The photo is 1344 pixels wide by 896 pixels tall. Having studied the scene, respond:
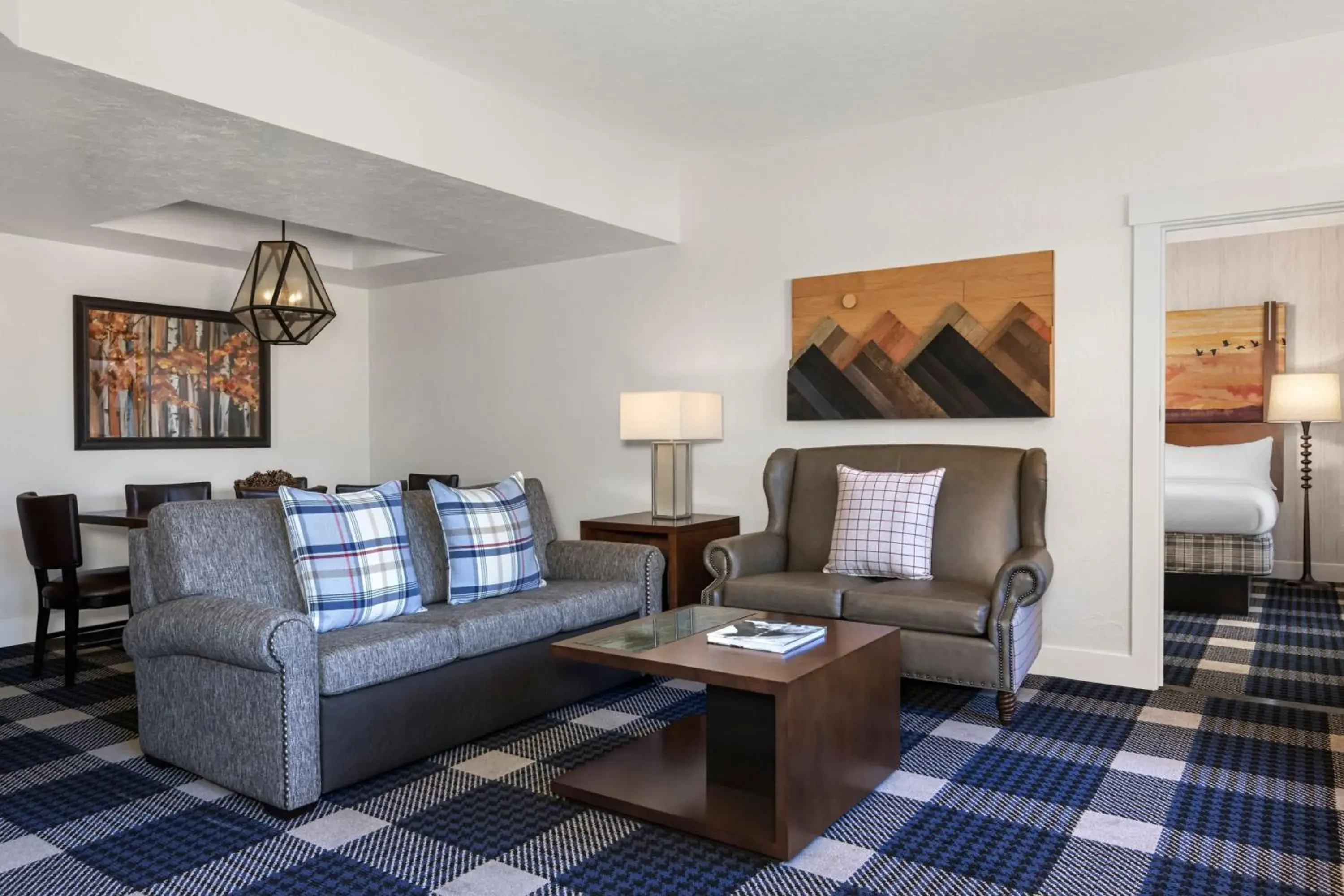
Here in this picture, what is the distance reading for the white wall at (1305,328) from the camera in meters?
6.24

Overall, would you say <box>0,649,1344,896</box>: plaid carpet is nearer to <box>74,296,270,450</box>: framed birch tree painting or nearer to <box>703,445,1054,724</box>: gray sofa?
<box>703,445,1054,724</box>: gray sofa

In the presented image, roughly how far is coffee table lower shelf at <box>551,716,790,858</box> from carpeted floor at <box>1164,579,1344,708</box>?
7.57ft

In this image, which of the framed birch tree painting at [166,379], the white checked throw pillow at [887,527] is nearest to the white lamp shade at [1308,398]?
the white checked throw pillow at [887,527]

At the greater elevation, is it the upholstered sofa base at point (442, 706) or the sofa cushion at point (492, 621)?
the sofa cushion at point (492, 621)

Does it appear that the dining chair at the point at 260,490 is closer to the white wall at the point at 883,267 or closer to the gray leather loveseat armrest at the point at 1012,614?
the white wall at the point at 883,267

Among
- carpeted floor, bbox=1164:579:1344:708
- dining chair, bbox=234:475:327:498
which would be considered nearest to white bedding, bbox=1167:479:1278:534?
carpeted floor, bbox=1164:579:1344:708

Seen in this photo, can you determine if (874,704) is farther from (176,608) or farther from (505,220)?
(505,220)

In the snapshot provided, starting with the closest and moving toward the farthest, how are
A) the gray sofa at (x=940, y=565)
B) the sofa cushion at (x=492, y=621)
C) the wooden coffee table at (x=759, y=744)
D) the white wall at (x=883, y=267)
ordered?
the wooden coffee table at (x=759, y=744) < the sofa cushion at (x=492, y=621) < the gray sofa at (x=940, y=565) < the white wall at (x=883, y=267)

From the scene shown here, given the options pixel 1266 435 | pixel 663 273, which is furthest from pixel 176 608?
pixel 1266 435

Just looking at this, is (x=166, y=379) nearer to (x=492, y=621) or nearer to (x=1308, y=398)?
(x=492, y=621)

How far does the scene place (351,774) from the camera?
272cm

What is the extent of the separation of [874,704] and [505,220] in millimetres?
2964

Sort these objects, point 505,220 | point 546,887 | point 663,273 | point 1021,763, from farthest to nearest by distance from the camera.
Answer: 1. point 663,273
2. point 505,220
3. point 1021,763
4. point 546,887

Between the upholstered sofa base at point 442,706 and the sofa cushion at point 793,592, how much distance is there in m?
0.62
